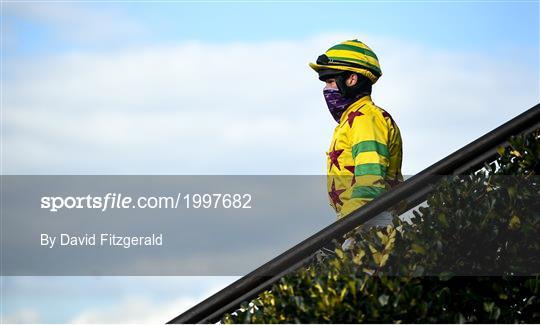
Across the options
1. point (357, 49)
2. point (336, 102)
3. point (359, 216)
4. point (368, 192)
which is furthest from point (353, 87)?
point (359, 216)

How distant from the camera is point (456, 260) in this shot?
6.59m

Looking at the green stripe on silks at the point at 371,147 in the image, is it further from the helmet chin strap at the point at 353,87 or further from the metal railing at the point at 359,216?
the metal railing at the point at 359,216

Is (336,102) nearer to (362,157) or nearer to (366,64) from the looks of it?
(366,64)

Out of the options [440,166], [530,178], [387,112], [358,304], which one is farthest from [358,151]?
[358,304]

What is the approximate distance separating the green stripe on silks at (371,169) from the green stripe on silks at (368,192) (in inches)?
5.4

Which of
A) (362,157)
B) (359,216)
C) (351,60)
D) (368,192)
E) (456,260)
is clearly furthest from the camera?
(351,60)

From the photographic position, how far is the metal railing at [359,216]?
22.7ft

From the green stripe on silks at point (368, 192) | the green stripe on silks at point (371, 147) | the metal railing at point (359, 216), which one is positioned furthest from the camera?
the green stripe on silks at point (371, 147)

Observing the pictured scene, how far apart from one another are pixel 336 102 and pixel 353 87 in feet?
0.74

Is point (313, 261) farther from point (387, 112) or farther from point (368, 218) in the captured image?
point (387, 112)

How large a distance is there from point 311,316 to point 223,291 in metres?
1.17

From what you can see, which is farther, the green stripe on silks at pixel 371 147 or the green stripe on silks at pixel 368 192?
the green stripe on silks at pixel 371 147

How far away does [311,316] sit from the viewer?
6.05 meters

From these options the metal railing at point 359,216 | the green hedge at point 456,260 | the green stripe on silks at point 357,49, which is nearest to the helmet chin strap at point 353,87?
the green stripe on silks at point 357,49
